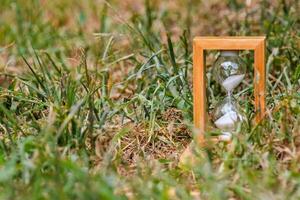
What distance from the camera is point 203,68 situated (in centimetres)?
279

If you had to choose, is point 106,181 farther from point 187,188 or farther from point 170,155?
point 170,155

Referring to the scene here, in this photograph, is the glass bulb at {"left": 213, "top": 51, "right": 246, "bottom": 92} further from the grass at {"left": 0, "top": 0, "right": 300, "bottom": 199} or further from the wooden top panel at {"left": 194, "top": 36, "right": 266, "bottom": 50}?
the grass at {"left": 0, "top": 0, "right": 300, "bottom": 199}

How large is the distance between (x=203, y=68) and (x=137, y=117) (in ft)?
1.23

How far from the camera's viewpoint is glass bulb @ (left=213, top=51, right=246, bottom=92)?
276 cm

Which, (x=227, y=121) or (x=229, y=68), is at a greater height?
(x=229, y=68)

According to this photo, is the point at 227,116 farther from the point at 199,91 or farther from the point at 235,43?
the point at 235,43

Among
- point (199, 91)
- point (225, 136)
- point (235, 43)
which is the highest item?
point (235, 43)

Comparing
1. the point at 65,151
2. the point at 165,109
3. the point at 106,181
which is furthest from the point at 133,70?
the point at 106,181

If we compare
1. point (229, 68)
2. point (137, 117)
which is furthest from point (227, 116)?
point (137, 117)

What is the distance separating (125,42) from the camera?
4.29m

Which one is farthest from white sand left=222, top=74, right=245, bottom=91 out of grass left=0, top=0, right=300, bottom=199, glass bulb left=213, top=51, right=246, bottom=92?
grass left=0, top=0, right=300, bottom=199

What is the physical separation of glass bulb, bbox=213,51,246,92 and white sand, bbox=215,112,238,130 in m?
0.09

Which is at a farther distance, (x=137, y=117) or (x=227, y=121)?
(x=137, y=117)

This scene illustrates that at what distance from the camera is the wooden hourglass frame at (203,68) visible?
8.92 feet
